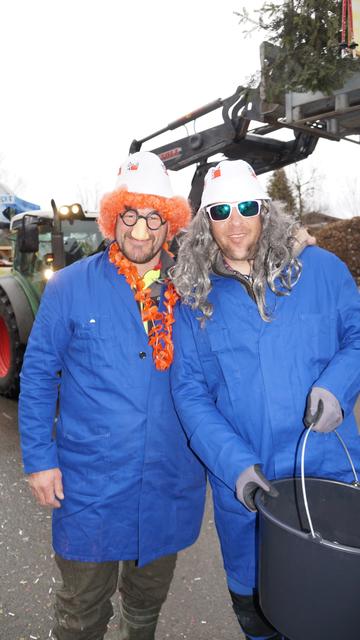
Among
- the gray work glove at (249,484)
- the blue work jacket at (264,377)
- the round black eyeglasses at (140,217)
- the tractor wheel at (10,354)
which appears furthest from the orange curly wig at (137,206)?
the tractor wheel at (10,354)

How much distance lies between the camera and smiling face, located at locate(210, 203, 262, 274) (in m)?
1.86

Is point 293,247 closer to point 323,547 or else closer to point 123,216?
point 123,216

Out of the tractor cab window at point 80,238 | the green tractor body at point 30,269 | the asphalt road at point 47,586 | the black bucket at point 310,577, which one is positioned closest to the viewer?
the black bucket at point 310,577

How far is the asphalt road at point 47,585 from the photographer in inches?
97.0

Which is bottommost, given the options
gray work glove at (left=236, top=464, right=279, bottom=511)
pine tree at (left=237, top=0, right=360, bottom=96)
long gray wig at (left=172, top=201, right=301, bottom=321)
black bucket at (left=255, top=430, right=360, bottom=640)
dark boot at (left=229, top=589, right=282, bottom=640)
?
dark boot at (left=229, top=589, right=282, bottom=640)

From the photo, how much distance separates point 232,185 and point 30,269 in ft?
16.1

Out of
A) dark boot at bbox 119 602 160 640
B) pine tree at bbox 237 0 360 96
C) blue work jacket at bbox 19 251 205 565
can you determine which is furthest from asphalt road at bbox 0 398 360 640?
pine tree at bbox 237 0 360 96

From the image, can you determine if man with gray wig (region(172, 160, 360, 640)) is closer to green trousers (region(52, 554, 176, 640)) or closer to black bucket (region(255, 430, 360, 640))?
black bucket (region(255, 430, 360, 640))

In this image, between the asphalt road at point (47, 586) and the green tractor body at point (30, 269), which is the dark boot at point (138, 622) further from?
the green tractor body at point (30, 269)

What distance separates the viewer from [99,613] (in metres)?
1.95

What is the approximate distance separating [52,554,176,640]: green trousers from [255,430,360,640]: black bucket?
68cm

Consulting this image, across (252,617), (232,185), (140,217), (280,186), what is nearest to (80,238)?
(140,217)

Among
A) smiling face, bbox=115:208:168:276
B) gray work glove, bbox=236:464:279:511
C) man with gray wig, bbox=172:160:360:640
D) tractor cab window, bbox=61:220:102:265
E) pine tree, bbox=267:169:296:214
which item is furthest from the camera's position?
pine tree, bbox=267:169:296:214

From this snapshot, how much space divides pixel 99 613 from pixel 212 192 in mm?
1689
